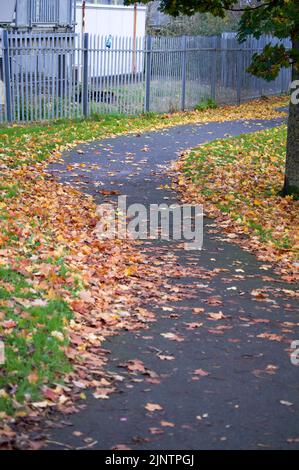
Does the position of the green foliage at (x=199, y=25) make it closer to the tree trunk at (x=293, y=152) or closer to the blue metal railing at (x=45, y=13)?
the blue metal railing at (x=45, y=13)

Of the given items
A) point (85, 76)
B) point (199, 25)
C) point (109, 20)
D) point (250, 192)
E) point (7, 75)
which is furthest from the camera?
point (199, 25)

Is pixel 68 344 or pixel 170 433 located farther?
pixel 68 344

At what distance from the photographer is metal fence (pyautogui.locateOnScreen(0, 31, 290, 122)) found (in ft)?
60.3

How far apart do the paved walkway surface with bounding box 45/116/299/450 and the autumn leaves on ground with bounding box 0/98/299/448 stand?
0.23 metres

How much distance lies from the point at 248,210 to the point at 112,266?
372 centimetres

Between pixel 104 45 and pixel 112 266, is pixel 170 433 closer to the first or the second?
pixel 112 266

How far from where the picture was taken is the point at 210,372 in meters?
5.90

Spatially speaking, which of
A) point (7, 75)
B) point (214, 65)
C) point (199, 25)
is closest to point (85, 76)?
point (7, 75)

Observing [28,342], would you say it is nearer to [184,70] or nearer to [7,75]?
[7,75]

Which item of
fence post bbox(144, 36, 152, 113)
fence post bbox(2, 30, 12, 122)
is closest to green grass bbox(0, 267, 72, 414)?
fence post bbox(2, 30, 12, 122)

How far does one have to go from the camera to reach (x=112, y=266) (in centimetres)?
833

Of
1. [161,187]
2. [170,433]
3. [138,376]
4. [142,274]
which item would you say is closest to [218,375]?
[138,376]

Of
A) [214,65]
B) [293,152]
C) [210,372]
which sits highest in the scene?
[214,65]

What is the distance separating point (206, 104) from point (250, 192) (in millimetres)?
13016
